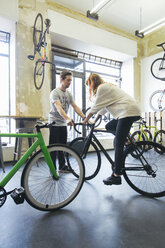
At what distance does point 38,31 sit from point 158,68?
138 inches

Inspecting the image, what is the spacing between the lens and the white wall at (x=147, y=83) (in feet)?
16.5

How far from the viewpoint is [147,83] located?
17.2 feet

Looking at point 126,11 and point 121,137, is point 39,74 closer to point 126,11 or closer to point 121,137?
point 121,137

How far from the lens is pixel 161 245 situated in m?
1.04

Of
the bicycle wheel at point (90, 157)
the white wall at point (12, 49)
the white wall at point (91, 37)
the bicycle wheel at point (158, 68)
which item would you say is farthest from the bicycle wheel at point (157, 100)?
the white wall at point (12, 49)

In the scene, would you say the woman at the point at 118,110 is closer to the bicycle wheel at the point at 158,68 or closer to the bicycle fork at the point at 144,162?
the bicycle fork at the point at 144,162

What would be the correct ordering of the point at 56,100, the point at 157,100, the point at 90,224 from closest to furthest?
the point at 90,224 → the point at 56,100 → the point at 157,100

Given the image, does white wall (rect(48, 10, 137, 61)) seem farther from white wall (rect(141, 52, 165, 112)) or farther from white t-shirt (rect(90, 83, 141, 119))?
white t-shirt (rect(90, 83, 141, 119))

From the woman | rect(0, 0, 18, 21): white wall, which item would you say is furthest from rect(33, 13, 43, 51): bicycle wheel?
the woman

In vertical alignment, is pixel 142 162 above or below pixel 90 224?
above

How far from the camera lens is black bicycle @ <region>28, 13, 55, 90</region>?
11.2 ft

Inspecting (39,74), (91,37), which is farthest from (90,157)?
(91,37)

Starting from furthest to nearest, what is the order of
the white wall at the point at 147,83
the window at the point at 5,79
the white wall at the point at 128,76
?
1. the white wall at the point at 128,76
2. the white wall at the point at 147,83
3. the window at the point at 5,79

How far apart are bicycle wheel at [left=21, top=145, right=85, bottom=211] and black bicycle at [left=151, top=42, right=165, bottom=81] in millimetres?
4364
